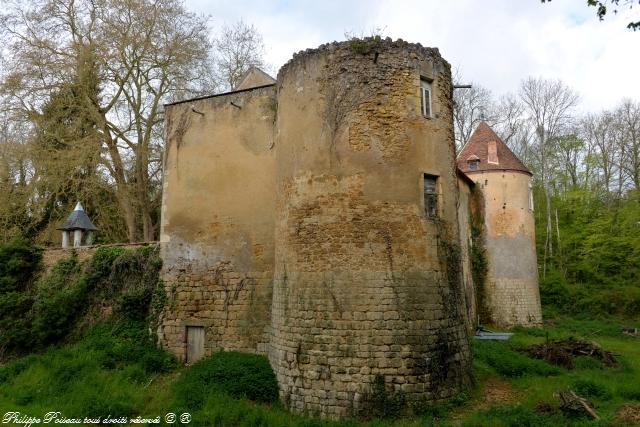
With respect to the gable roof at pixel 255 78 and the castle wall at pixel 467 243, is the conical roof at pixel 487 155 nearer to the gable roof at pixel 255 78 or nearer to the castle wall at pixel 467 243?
the castle wall at pixel 467 243

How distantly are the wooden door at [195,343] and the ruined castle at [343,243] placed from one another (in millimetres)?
36

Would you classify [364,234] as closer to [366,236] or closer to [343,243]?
[366,236]

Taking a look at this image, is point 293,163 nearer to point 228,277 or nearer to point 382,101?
point 382,101

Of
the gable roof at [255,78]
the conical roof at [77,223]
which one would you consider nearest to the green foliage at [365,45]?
the gable roof at [255,78]

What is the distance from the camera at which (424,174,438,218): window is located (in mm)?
10578

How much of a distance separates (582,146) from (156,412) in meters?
31.2

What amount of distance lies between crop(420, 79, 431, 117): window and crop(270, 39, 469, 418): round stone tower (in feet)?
0.10

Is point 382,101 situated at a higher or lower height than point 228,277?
higher

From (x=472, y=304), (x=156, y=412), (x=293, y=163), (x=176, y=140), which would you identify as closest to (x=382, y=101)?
(x=293, y=163)

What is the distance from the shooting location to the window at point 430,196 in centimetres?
1058

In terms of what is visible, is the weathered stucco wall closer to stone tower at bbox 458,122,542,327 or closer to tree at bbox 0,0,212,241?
stone tower at bbox 458,122,542,327

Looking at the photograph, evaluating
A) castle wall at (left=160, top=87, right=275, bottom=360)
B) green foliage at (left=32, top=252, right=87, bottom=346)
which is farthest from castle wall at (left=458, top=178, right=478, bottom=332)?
green foliage at (left=32, top=252, right=87, bottom=346)

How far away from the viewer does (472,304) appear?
20969 mm

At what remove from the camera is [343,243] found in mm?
9883
